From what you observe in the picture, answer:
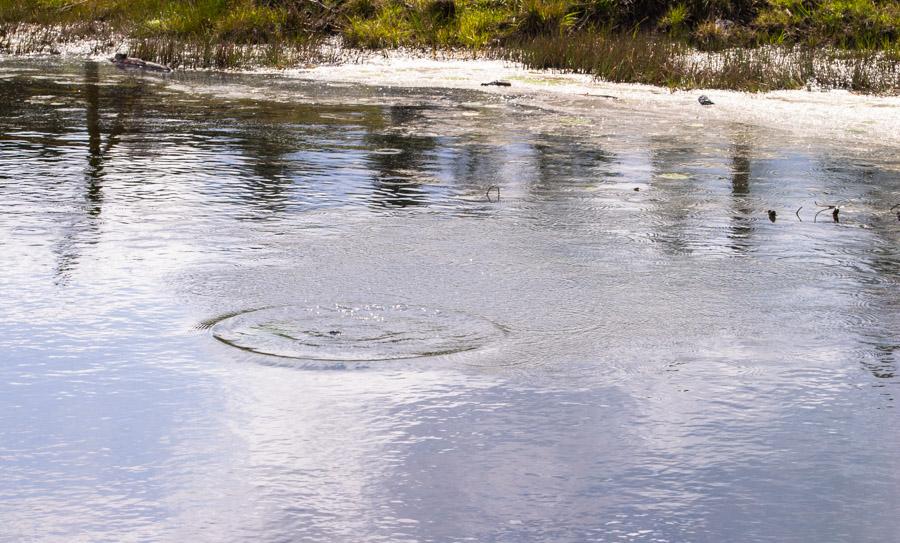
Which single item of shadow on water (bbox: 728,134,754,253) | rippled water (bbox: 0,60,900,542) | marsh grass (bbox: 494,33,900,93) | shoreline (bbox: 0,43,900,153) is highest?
marsh grass (bbox: 494,33,900,93)

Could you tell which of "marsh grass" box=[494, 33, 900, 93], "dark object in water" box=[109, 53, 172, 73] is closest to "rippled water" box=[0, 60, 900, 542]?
A: "marsh grass" box=[494, 33, 900, 93]

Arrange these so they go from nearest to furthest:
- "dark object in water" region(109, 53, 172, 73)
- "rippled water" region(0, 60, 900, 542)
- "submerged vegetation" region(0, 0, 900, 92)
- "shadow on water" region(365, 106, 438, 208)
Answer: "rippled water" region(0, 60, 900, 542) → "shadow on water" region(365, 106, 438, 208) → "submerged vegetation" region(0, 0, 900, 92) → "dark object in water" region(109, 53, 172, 73)

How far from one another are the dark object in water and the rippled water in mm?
13017

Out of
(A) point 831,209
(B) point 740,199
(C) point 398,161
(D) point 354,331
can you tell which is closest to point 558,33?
(C) point 398,161

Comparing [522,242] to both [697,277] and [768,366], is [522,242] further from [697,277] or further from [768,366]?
[768,366]

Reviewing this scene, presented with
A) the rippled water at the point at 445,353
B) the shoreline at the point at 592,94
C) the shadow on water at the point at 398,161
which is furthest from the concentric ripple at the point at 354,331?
the shoreline at the point at 592,94

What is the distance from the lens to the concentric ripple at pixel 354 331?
5230mm

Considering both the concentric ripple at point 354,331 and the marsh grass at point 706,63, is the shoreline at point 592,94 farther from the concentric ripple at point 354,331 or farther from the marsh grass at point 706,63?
the concentric ripple at point 354,331

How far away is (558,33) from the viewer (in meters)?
25.5

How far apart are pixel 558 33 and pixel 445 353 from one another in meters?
21.0

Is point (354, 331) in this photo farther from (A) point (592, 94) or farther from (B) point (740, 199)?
(A) point (592, 94)

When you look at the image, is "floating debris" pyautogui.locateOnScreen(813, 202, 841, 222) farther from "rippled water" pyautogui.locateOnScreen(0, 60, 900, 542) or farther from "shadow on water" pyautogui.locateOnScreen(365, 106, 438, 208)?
"shadow on water" pyautogui.locateOnScreen(365, 106, 438, 208)

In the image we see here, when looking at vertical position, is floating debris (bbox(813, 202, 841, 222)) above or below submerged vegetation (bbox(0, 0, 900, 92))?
below

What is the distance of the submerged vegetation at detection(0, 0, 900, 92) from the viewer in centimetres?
2052
